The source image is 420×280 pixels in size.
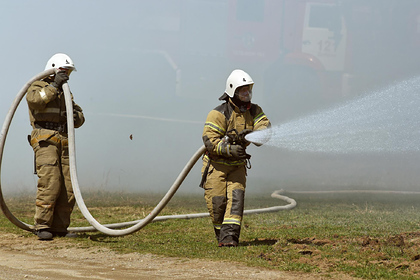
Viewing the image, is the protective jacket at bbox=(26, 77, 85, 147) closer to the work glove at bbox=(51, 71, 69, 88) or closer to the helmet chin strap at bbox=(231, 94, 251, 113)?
the work glove at bbox=(51, 71, 69, 88)

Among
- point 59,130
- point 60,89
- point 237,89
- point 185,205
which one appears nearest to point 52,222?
point 59,130

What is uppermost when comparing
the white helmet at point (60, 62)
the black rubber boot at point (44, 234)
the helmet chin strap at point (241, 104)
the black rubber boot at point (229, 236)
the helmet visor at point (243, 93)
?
the white helmet at point (60, 62)

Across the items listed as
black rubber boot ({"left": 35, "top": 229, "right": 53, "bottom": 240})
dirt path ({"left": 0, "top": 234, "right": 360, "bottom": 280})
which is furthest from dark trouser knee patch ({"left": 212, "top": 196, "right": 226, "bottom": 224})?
black rubber boot ({"left": 35, "top": 229, "right": 53, "bottom": 240})

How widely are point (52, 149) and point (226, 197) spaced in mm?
2560

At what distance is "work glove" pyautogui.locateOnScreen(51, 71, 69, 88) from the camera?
858cm

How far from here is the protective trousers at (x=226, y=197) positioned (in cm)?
726

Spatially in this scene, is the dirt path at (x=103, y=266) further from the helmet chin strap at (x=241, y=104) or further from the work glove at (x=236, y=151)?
the helmet chin strap at (x=241, y=104)

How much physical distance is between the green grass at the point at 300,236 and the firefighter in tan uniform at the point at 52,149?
0.53 meters

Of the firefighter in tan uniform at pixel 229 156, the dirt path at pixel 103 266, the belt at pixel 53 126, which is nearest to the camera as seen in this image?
the dirt path at pixel 103 266

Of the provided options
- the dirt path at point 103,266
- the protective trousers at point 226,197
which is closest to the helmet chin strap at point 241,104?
the protective trousers at point 226,197

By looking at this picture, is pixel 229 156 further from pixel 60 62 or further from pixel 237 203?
pixel 60 62

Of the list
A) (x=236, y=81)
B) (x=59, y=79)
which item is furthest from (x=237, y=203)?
(x=59, y=79)

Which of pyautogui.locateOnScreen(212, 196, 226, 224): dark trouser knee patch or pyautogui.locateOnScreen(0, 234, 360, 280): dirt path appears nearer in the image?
pyautogui.locateOnScreen(0, 234, 360, 280): dirt path

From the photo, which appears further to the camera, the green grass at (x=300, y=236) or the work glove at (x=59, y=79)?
the work glove at (x=59, y=79)
